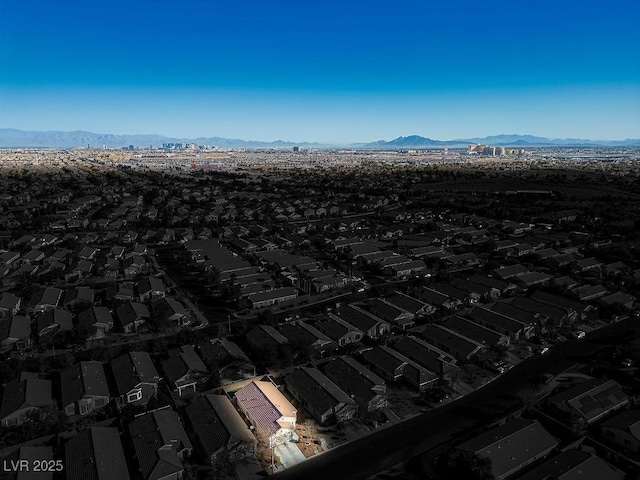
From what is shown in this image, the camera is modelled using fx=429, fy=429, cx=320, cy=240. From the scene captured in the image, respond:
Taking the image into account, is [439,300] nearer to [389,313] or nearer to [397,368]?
[389,313]

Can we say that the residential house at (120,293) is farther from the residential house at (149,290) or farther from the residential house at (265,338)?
the residential house at (265,338)

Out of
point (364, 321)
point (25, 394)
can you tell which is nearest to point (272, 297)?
point (364, 321)

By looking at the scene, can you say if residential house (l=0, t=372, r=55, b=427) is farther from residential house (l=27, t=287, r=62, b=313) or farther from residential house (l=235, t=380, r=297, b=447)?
residential house (l=27, t=287, r=62, b=313)

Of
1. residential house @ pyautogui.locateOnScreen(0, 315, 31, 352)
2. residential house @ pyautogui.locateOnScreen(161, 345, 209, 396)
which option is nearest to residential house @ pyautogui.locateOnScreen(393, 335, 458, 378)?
residential house @ pyautogui.locateOnScreen(161, 345, 209, 396)

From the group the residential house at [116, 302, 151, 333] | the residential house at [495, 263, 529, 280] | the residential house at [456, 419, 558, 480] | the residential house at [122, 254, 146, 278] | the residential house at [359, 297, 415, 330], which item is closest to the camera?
the residential house at [456, 419, 558, 480]

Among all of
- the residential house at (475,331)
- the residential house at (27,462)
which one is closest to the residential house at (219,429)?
the residential house at (27,462)

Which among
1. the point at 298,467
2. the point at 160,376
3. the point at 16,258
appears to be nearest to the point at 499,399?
the point at 298,467

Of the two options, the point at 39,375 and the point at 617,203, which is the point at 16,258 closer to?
the point at 39,375
